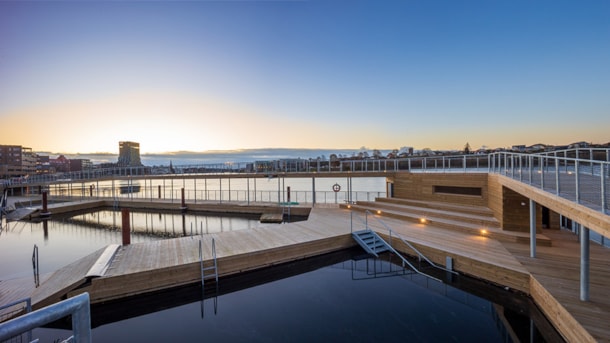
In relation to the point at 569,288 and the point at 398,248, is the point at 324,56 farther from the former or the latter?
the point at 569,288

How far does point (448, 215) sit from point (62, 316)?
13.2 meters

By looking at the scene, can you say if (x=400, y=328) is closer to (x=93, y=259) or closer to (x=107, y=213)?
(x=93, y=259)

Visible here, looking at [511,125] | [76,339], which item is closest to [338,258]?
[76,339]

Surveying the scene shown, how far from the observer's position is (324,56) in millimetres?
20875

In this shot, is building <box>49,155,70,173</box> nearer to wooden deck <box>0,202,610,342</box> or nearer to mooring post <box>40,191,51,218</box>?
mooring post <box>40,191,51,218</box>

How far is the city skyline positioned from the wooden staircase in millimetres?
10875

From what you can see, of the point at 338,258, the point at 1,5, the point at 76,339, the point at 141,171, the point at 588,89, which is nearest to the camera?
the point at 76,339

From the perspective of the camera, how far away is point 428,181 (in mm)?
14773

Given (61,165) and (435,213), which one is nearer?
(435,213)

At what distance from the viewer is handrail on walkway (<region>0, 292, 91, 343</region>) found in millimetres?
918

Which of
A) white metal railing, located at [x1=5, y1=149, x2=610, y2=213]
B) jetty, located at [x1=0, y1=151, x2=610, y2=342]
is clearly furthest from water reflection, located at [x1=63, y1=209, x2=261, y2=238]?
jetty, located at [x1=0, y1=151, x2=610, y2=342]

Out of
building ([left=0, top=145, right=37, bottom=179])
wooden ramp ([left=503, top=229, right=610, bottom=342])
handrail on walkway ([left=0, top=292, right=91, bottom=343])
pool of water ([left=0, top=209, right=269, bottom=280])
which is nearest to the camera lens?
handrail on walkway ([left=0, top=292, right=91, bottom=343])

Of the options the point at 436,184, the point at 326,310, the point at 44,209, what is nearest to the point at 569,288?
the point at 326,310

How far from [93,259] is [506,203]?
14025 mm
